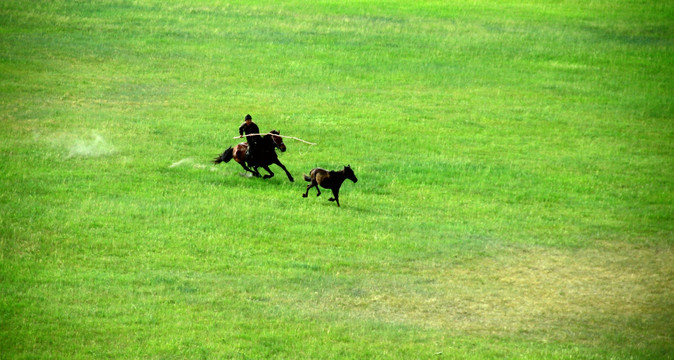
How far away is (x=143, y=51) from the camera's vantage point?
41781 millimetres

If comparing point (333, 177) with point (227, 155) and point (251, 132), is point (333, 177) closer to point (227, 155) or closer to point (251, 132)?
point (251, 132)

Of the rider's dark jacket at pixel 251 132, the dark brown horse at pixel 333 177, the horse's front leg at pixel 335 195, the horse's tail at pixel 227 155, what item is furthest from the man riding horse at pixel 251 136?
the horse's front leg at pixel 335 195

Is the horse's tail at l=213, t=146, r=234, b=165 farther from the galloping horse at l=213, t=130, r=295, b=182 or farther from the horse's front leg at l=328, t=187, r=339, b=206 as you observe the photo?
the horse's front leg at l=328, t=187, r=339, b=206

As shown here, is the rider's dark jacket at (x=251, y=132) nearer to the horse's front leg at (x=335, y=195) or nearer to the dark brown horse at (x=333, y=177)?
the dark brown horse at (x=333, y=177)

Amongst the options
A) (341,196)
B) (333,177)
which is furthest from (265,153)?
(333,177)

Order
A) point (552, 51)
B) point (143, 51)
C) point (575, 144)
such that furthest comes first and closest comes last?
point (552, 51), point (143, 51), point (575, 144)

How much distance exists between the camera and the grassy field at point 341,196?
15.5 meters

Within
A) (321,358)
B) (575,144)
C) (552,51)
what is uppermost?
(552,51)

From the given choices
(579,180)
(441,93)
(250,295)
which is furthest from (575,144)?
(250,295)

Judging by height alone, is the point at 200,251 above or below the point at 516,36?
below

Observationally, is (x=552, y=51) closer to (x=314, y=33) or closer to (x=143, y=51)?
(x=314, y=33)

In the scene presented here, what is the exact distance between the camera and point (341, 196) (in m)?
23.5

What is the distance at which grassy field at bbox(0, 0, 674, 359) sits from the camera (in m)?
15.5

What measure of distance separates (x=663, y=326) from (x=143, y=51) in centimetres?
3049
